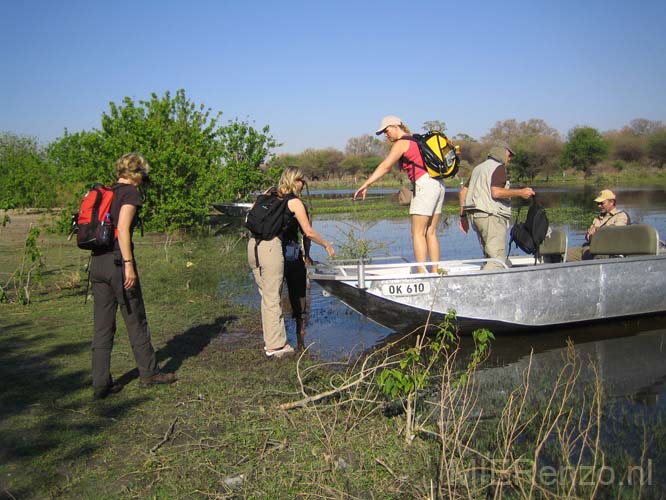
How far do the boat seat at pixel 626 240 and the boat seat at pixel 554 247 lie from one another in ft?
1.25

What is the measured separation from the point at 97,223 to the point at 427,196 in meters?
3.68

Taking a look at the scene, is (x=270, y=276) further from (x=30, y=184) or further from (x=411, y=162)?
(x=30, y=184)

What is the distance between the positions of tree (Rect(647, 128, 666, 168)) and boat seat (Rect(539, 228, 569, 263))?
75.8 m

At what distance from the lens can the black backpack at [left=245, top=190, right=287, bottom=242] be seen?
21.3 ft

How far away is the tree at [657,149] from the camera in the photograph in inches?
3004

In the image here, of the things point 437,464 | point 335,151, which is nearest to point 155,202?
point 437,464

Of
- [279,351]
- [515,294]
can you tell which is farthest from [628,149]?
[279,351]

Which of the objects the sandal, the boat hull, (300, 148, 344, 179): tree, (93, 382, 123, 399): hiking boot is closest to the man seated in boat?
the boat hull

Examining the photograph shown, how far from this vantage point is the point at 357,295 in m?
7.46

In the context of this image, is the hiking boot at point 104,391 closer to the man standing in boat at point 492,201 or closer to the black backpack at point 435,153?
the black backpack at point 435,153

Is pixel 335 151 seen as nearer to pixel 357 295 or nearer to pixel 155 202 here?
pixel 155 202

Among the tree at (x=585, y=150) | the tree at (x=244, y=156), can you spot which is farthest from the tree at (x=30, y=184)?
the tree at (x=585, y=150)

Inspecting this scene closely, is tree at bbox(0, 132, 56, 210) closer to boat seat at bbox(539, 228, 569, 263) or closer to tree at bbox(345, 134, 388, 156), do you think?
boat seat at bbox(539, 228, 569, 263)

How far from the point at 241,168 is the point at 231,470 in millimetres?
20330
